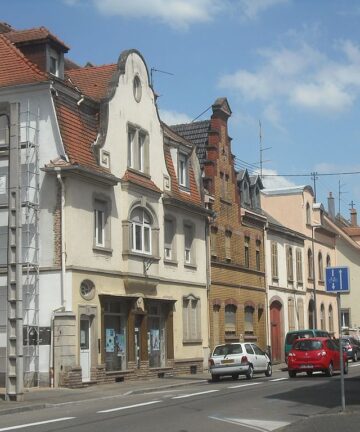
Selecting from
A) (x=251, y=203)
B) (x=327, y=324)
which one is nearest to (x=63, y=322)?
(x=251, y=203)

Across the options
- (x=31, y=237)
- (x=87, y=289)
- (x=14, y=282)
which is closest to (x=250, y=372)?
(x=87, y=289)

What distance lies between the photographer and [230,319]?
4041 centimetres

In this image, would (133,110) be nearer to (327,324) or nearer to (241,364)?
(241,364)

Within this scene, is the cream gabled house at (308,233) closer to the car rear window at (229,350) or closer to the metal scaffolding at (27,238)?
the car rear window at (229,350)

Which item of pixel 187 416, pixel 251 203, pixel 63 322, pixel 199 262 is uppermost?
pixel 251 203

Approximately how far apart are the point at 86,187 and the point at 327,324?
33.0m

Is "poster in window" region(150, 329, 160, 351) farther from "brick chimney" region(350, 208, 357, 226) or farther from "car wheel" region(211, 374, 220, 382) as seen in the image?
"brick chimney" region(350, 208, 357, 226)

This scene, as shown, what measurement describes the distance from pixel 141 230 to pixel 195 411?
14.5 metres

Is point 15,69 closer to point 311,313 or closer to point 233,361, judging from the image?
point 233,361

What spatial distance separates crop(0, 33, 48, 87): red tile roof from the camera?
27078 millimetres

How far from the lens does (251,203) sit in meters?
45.9

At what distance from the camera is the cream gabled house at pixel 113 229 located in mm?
26484

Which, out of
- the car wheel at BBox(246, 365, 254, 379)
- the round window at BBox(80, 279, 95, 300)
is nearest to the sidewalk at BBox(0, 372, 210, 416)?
the car wheel at BBox(246, 365, 254, 379)

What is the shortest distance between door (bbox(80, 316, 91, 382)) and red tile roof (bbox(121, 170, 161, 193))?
5.74 m
